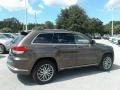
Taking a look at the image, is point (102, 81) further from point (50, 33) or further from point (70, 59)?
point (50, 33)

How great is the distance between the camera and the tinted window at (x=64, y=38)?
705cm

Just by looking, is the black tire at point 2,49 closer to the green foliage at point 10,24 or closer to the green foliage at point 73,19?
the green foliage at point 73,19

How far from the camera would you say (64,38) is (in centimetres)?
726

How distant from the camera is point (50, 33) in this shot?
6945 mm

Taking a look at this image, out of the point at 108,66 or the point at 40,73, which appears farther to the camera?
the point at 108,66

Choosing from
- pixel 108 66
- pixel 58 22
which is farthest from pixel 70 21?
pixel 108 66

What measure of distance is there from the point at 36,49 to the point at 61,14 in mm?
41507

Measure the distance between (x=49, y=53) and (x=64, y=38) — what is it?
912mm

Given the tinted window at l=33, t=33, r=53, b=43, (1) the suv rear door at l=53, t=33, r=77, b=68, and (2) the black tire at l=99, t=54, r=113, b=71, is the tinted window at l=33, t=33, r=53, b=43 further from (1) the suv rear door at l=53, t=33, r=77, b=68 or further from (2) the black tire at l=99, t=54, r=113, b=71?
(2) the black tire at l=99, t=54, r=113, b=71

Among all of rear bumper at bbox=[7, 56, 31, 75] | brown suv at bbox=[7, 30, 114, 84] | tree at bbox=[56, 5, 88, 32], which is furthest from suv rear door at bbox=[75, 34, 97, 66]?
tree at bbox=[56, 5, 88, 32]

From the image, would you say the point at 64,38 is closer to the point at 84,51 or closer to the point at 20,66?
the point at 84,51

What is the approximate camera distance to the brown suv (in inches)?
251

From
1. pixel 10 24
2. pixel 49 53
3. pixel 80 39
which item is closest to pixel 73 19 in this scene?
pixel 80 39

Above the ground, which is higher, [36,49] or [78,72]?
[36,49]
